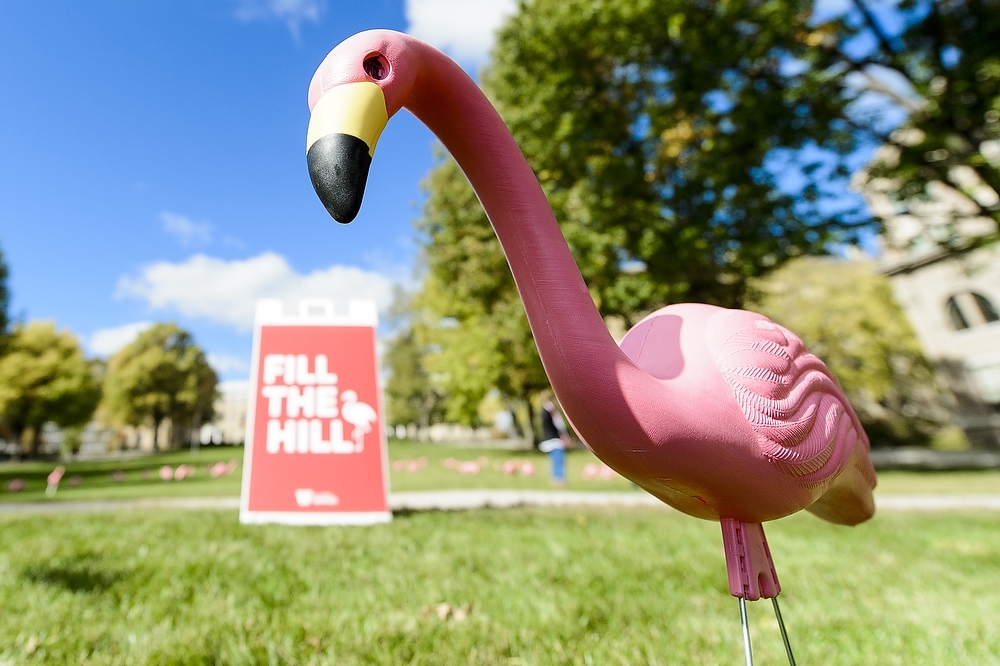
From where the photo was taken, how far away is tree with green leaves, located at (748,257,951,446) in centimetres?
2238

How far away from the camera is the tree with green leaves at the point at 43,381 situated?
27.6 m

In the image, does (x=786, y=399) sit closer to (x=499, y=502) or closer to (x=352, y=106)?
(x=352, y=106)

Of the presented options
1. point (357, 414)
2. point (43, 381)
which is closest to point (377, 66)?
point (357, 414)

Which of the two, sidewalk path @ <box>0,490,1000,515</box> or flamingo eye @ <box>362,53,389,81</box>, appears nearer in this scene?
flamingo eye @ <box>362,53,389,81</box>

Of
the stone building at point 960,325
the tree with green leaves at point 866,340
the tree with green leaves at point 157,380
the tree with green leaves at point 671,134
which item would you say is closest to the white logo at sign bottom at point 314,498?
the tree with green leaves at point 671,134

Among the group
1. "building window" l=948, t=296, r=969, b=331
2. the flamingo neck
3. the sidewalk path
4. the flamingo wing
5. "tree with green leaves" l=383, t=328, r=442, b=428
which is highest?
"tree with green leaves" l=383, t=328, r=442, b=428

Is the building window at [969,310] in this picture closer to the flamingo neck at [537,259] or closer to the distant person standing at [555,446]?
the distant person standing at [555,446]

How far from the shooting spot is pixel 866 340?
898 inches

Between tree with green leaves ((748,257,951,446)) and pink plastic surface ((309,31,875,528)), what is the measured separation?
22322 millimetres

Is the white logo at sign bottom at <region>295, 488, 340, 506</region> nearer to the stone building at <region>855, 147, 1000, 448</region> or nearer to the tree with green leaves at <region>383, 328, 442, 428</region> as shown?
the stone building at <region>855, 147, 1000, 448</region>

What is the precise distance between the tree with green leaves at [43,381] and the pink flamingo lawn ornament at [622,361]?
115 ft

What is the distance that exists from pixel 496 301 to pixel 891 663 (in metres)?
13.9

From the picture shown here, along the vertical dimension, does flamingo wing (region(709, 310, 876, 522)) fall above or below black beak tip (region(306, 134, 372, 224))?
below

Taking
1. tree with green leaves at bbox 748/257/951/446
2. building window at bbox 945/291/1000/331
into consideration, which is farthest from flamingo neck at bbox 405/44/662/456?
building window at bbox 945/291/1000/331
